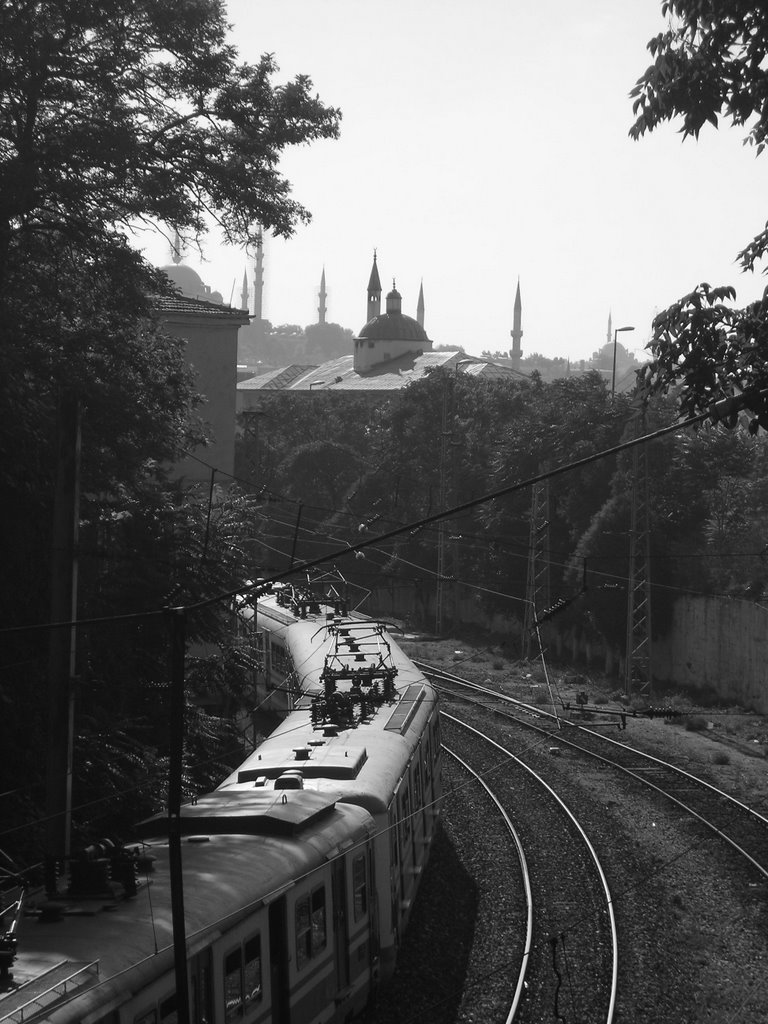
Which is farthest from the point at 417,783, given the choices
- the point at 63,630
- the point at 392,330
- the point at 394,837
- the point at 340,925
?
the point at 392,330

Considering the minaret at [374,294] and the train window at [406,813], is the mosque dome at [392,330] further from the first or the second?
the train window at [406,813]

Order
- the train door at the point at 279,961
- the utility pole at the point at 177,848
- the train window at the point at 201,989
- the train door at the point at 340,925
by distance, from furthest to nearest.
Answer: the train door at the point at 340,925, the train door at the point at 279,961, the train window at the point at 201,989, the utility pole at the point at 177,848

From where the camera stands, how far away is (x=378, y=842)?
10.6 m

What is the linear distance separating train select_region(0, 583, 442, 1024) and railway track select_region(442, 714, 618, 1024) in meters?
1.36

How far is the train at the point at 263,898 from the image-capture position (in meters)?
6.48

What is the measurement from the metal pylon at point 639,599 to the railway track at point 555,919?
9958 mm

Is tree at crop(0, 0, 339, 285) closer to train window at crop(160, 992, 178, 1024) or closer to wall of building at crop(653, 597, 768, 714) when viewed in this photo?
train window at crop(160, 992, 178, 1024)

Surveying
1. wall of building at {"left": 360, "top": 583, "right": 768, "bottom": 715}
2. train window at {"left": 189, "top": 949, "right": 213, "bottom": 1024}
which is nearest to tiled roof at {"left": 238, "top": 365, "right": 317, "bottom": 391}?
wall of building at {"left": 360, "top": 583, "right": 768, "bottom": 715}

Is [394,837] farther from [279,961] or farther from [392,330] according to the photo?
[392,330]

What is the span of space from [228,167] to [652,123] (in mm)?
10065

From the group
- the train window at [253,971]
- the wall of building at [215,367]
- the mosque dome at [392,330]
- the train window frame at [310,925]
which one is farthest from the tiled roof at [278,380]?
the train window at [253,971]

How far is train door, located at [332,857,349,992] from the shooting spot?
30.8 feet

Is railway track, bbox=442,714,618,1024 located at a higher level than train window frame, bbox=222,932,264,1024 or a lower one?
lower

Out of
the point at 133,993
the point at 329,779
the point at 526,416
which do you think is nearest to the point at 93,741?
the point at 329,779
